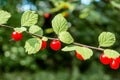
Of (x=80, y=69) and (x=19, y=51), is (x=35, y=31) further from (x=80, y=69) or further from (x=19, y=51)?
(x=80, y=69)

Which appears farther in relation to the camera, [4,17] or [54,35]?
[54,35]

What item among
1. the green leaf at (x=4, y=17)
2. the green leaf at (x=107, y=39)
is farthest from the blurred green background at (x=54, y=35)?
the green leaf at (x=4, y=17)

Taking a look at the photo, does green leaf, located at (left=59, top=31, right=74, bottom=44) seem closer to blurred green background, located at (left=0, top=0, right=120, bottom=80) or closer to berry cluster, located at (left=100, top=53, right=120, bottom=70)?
berry cluster, located at (left=100, top=53, right=120, bottom=70)

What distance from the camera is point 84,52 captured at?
0.87 m

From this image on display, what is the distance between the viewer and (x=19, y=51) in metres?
2.49

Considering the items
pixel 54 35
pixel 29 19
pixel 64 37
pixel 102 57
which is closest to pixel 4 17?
pixel 29 19

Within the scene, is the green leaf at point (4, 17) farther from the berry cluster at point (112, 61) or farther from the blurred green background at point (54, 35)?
the blurred green background at point (54, 35)

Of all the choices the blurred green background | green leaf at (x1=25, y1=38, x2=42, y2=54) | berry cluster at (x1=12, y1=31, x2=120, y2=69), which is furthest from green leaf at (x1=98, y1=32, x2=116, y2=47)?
the blurred green background

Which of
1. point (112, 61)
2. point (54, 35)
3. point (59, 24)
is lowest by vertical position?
point (54, 35)

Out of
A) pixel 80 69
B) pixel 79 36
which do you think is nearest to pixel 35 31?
pixel 79 36

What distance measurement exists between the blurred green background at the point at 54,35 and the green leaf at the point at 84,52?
2.47 feet

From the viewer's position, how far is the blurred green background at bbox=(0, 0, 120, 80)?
2348 millimetres

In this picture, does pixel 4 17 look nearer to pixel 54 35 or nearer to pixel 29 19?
pixel 29 19

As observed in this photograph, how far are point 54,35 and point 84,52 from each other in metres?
1.83
